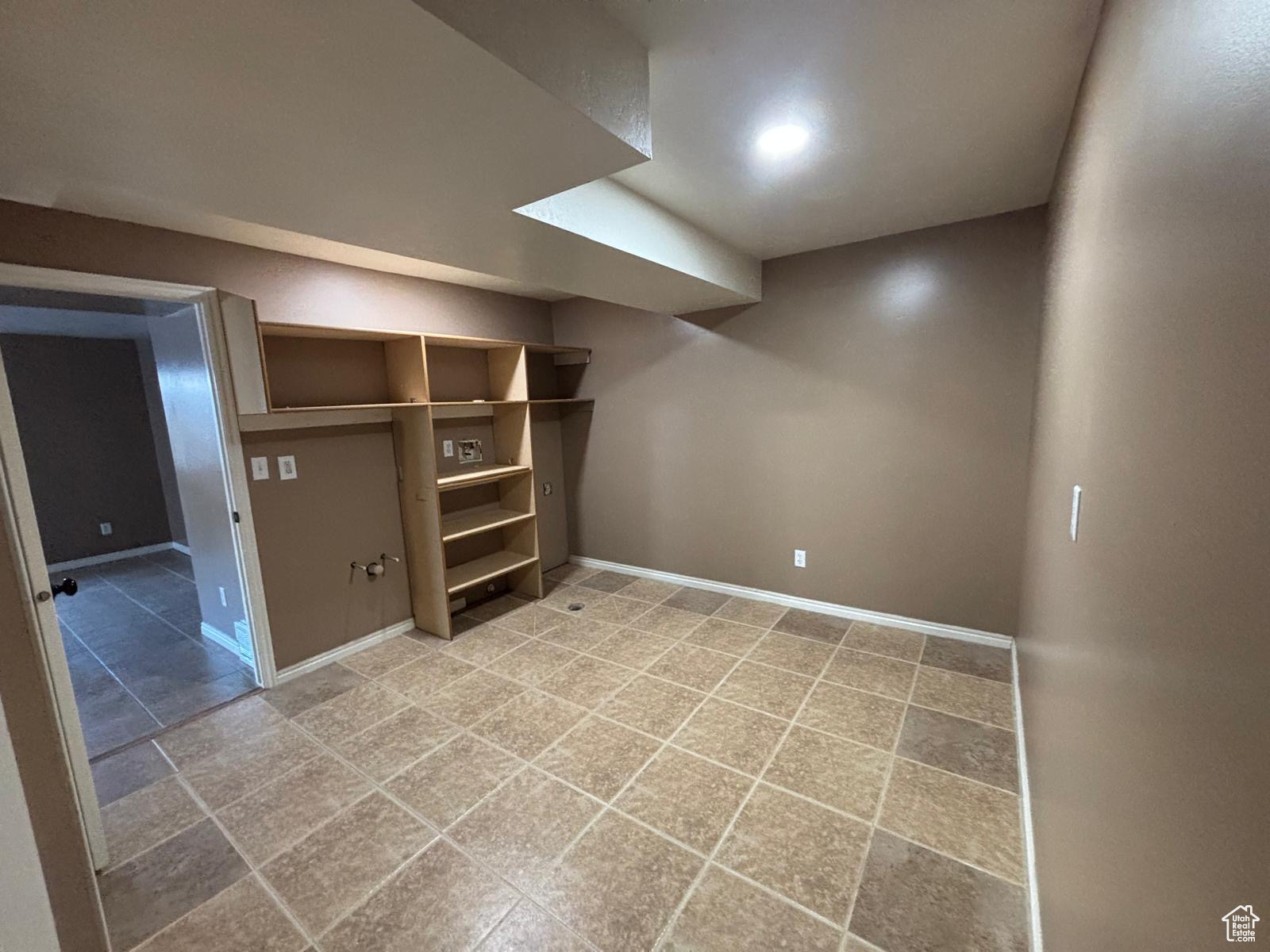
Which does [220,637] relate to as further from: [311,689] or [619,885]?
[619,885]

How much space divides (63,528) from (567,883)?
22.8 feet

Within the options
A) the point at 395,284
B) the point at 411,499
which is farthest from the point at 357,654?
the point at 395,284

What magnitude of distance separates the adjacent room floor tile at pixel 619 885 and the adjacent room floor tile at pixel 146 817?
1.48 meters

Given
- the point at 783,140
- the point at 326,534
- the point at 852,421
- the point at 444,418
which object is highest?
the point at 783,140

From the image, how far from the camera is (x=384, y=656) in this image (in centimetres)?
304

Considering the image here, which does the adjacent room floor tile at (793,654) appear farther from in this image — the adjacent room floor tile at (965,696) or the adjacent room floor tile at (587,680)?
the adjacent room floor tile at (587,680)

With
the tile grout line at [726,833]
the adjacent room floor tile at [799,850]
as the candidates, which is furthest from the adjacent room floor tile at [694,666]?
the adjacent room floor tile at [799,850]

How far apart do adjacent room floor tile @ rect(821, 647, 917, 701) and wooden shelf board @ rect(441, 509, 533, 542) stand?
7.75ft

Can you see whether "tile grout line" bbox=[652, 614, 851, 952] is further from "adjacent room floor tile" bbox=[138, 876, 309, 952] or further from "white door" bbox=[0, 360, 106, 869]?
"white door" bbox=[0, 360, 106, 869]

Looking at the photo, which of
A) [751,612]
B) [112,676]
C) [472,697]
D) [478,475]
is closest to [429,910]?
[472,697]

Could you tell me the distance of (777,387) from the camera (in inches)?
132

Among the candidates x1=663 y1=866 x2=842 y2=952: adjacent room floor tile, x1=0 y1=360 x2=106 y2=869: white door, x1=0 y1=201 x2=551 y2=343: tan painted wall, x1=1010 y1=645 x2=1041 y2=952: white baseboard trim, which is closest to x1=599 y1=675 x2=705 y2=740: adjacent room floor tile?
x1=663 y1=866 x2=842 y2=952: adjacent room floor tile

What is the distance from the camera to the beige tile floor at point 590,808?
144cm

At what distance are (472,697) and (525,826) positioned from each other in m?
0.93
